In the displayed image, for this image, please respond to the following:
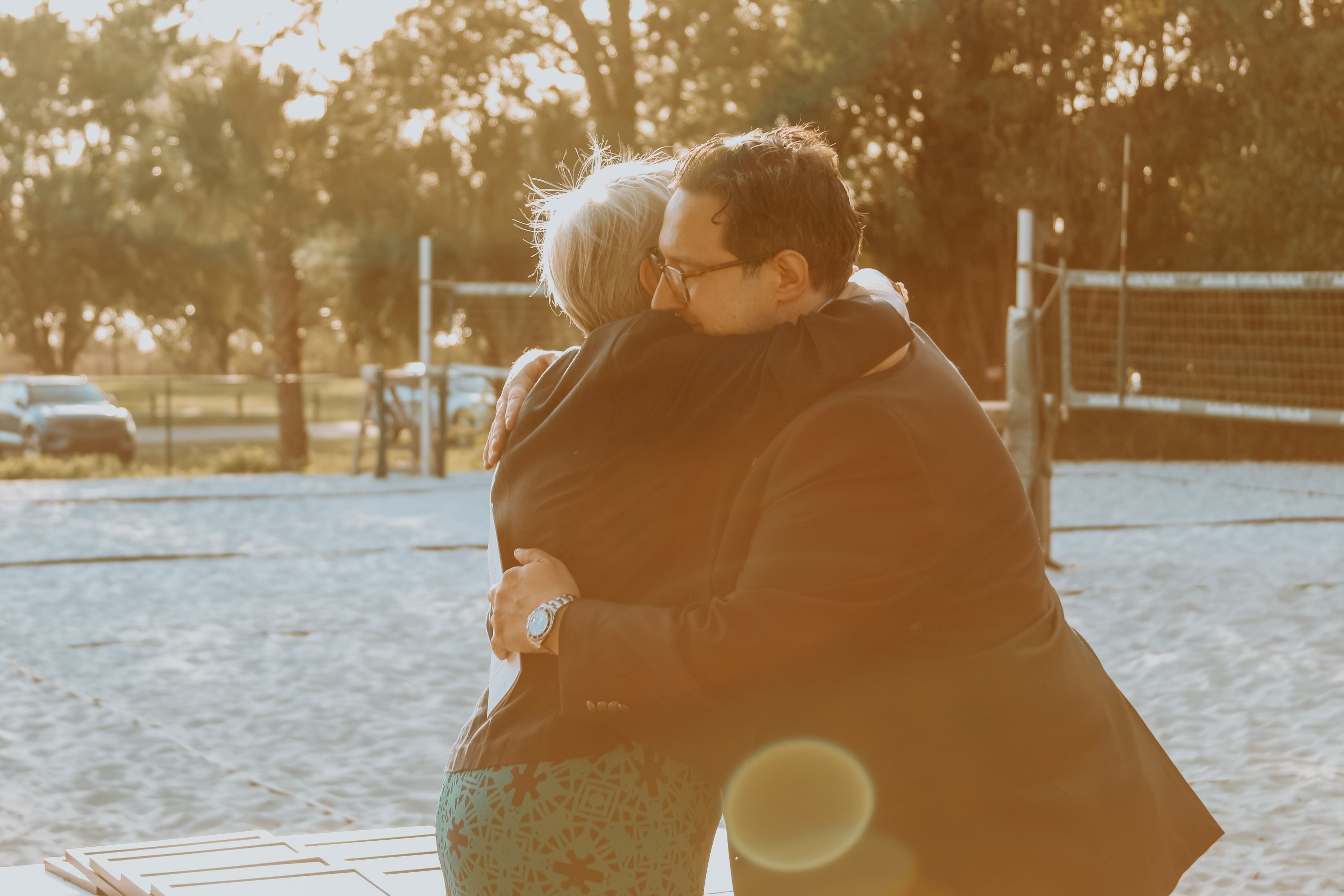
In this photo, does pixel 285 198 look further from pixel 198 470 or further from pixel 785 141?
pixel 785 141

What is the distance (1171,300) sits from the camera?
17938mm

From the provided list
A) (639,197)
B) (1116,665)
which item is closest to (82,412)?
(1116,665)

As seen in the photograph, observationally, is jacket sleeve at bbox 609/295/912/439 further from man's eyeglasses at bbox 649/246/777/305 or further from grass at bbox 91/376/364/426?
grass at bbox 91/376/364/426

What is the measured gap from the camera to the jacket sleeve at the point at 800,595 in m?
1.55

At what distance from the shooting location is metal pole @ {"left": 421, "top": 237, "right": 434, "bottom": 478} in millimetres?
14289

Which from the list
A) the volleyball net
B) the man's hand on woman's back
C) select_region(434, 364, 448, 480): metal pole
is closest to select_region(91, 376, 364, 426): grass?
select_region(434, 364, 448, 480): metal pole

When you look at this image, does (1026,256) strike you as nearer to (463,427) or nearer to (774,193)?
(774,193)

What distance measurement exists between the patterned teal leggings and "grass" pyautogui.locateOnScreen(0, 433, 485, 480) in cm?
1485

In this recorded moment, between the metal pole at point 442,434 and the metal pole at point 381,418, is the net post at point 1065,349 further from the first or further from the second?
the metal pole at point 381,418

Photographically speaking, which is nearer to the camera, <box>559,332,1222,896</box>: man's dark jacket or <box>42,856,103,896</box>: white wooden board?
<box>559,332,1222,896</box>: man's dark jacket

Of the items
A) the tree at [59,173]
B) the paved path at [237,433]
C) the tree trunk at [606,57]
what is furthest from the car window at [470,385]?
the tree at [59,173]

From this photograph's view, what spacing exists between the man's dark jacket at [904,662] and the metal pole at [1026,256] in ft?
21.9

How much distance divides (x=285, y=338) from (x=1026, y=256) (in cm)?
1578

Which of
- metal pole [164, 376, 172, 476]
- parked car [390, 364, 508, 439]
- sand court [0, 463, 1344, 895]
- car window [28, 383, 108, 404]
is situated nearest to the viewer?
sand court [0, 463, 1344, 895]
